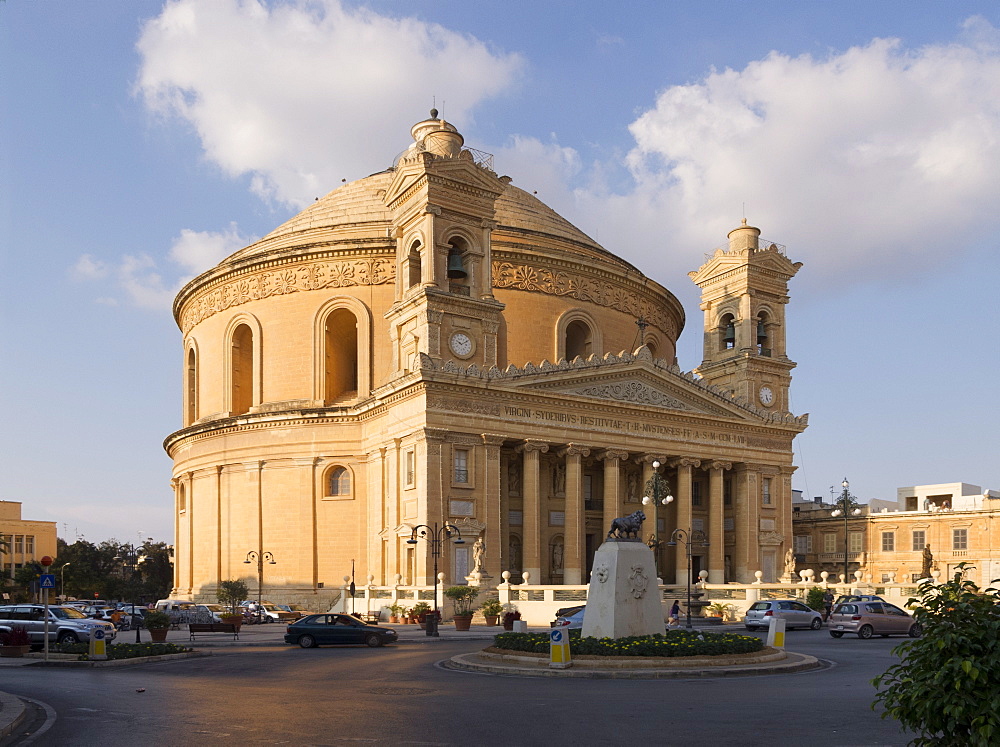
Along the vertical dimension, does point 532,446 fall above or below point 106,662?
above

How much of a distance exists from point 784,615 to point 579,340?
999 inches

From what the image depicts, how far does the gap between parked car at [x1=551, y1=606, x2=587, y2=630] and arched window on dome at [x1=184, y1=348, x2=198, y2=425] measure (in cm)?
3857

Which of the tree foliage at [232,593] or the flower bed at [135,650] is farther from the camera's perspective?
the tree foliage at [232,593]

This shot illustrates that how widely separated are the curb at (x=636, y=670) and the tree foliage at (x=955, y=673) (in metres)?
12.7

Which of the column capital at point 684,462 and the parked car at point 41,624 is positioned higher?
the column capital at point 684,462

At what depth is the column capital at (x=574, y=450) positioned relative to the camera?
51.2 metres

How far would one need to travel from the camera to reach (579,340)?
203 ft

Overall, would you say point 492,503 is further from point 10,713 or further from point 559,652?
point 10,713

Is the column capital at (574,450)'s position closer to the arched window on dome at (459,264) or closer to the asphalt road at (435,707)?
the arched window on dome at (459,264)

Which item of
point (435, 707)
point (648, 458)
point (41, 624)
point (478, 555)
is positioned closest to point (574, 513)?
point (648, 458)

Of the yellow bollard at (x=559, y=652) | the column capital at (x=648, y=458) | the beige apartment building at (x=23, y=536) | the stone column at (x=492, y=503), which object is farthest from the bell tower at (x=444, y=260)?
the beige apartment building at (x=23, y=536)

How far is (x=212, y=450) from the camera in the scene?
60375 millimetres

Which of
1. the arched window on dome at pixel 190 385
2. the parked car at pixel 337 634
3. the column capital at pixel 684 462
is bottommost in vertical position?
the parked car at pixel 337 634

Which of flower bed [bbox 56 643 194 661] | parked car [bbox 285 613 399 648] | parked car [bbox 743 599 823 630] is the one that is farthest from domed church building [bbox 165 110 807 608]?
flower bed [bbox 56 643 194 661]
